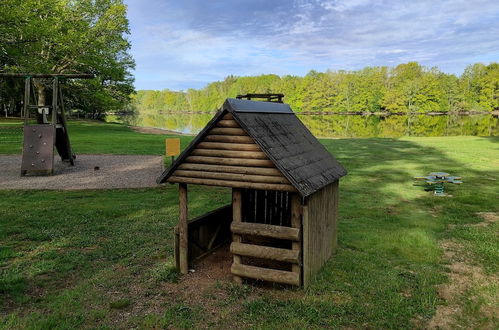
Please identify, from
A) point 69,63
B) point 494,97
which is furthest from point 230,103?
point 494,97

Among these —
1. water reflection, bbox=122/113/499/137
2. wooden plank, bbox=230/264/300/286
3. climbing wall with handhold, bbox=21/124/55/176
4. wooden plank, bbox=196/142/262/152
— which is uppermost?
water reflection, bbox=122/113/499/137

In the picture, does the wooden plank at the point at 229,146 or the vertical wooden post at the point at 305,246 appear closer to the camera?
the vertical wooden post at the point at 305,246

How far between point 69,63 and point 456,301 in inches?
1641

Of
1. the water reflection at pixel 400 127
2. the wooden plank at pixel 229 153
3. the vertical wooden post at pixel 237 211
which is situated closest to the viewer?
the wooden plank at pixel 229 153

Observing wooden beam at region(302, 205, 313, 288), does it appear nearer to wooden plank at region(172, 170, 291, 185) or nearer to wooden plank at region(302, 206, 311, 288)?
wooden plank at region(302, 206, 311, 288)

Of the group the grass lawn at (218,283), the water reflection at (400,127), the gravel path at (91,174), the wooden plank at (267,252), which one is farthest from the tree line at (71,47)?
the wooden plank at (267,252)

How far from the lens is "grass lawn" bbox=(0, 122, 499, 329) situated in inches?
233

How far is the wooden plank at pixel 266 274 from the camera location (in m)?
6.71

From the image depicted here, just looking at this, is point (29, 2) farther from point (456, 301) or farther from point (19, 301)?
point (456, 301)

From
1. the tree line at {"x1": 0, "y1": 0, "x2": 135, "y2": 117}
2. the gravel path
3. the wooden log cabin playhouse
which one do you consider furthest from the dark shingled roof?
the tree line at {"x1": 0, "y1": 0, "x2": 135, "y2": 117}

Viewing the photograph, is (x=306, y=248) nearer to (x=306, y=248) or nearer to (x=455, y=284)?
(x=306, y=248)

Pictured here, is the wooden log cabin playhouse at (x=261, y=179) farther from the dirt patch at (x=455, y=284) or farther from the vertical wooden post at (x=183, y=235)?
the dirt patch at (x=455, y=284)

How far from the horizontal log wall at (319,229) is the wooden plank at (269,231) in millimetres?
223

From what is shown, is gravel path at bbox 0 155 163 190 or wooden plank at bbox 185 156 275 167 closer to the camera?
wooden plank at bbox 185 156 275 167
